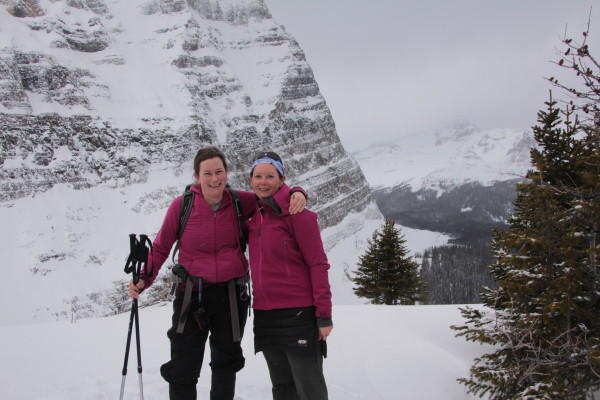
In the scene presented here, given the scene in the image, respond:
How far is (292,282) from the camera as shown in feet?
12.5

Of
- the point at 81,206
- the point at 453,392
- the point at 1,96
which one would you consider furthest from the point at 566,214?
the point at 1,96

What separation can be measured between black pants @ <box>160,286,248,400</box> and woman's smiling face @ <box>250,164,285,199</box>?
1.21 meters

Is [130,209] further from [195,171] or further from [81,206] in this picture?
[195,171]

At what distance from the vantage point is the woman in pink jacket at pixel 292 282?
3.76 meters

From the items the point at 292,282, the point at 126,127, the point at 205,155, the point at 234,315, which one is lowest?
the point at 234,315

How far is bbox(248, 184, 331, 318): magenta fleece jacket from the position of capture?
376 cm

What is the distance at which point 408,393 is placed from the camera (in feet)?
20.6

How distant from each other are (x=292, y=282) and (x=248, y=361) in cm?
362

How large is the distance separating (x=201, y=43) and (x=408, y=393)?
80223 mm

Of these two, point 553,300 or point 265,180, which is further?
point 553,300

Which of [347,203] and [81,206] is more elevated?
[81,206]

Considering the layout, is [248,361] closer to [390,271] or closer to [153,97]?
[390,271]

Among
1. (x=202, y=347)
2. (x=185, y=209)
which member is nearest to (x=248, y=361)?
(x=202, y=347)

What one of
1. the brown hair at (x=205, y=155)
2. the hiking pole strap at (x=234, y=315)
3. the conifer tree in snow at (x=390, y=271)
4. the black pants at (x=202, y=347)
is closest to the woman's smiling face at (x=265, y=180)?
the brown hair at (x=205, y=155)
